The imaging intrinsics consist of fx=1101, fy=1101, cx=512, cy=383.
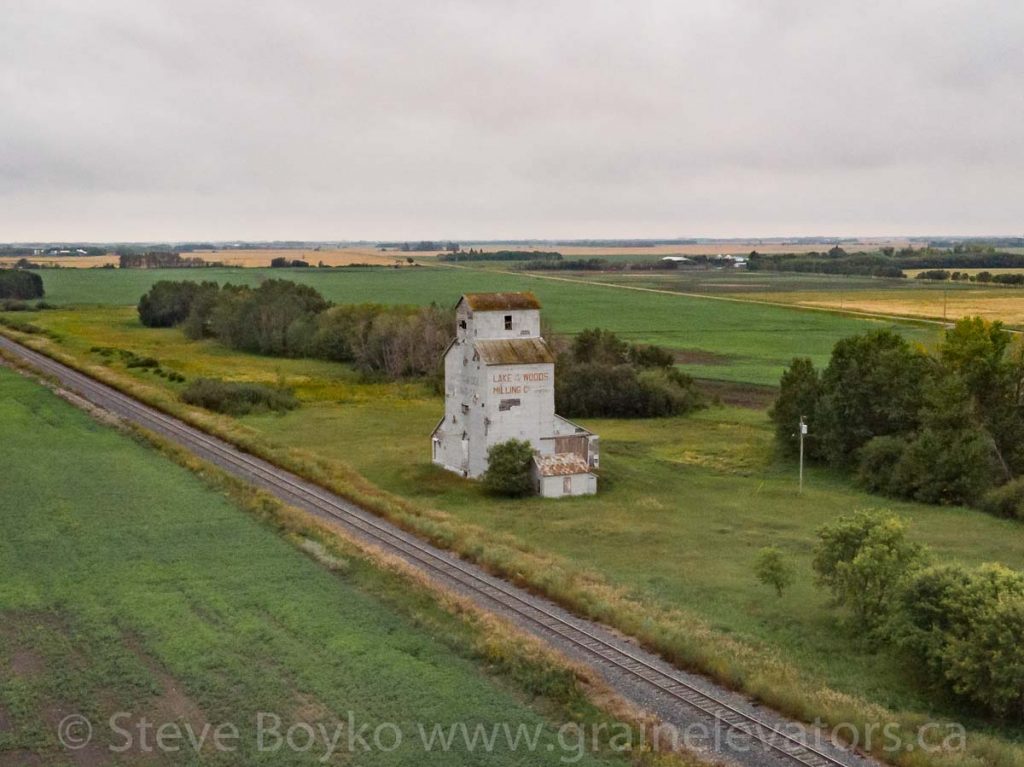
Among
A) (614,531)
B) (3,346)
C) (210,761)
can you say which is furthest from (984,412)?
(3,346)

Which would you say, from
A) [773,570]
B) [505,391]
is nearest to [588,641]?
[773,570]

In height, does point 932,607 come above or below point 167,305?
above

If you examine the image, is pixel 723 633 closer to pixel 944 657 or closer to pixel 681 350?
pixel 944 657

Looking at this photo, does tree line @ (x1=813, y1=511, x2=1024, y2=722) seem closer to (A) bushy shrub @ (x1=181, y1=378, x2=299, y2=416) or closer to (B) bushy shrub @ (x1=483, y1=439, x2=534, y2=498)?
(B) bushy shrub @ (x1=483, y1=439, x2=534, y2=498)

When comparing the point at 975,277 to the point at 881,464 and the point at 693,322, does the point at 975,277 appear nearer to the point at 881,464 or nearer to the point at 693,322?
the point at 693,322

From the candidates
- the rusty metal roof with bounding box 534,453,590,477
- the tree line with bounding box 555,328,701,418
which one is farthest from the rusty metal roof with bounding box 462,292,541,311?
the tree line with bounding box 555,328,701,418

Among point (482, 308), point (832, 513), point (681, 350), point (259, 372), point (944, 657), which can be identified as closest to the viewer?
point (944, 657)

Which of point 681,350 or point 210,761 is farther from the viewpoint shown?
point 681,350

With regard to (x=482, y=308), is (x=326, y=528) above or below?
below
